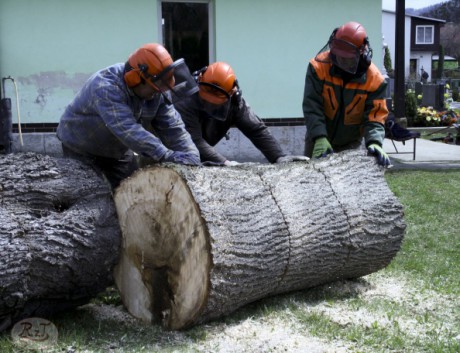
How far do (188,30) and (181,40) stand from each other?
0.19 m

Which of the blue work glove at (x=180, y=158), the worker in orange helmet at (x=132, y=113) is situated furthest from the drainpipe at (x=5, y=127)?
the blue work glove at (x=180, y=158)

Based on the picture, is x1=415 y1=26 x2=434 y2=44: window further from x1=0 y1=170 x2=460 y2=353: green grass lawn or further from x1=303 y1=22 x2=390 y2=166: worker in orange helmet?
x1=0 y1=170 x2=460 y2=353: green grass lawn

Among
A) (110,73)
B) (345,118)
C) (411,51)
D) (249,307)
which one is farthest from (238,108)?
A: (411,51)

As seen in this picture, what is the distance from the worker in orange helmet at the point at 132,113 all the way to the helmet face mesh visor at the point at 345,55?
46.8 inches

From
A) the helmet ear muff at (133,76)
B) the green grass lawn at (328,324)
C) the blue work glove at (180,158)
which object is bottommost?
the green grass lawn at (328,324)

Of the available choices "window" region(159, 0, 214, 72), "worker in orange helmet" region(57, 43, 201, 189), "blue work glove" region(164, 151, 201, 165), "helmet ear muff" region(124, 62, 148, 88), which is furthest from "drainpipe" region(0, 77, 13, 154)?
"blue work glove" region(164, 151, 201, 165)

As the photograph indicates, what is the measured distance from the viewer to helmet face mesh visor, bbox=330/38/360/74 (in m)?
5.01

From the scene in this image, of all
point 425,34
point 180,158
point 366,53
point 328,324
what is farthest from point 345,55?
point 425,34

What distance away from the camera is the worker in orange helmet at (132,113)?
4102 mm

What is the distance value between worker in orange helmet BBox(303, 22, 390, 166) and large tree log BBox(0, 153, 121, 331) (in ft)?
6.15

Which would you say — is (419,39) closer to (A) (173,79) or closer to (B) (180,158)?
(A) (173,79)

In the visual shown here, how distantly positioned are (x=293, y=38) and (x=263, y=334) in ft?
24.4

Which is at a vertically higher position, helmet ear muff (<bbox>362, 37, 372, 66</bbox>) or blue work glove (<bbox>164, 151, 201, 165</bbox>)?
helmet ear muff (<bbox>362, 37, 372, 66</bbox>)

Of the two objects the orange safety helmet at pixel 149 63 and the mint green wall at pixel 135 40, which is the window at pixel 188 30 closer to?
the mint green wall at pixel 135 40
